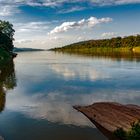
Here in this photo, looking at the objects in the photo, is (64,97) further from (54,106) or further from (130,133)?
(130,133)

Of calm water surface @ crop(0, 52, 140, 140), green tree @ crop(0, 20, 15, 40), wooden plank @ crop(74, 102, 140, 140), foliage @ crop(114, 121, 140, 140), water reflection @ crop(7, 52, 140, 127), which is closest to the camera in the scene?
foliage @ crop(114, 121, 140, 140)

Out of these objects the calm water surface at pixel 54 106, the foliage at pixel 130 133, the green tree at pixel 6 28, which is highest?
the green tree at pixel 6 28

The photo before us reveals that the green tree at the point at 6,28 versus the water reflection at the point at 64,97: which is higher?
the green tree at the point at 6,28

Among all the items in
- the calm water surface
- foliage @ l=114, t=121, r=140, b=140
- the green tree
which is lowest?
the calm water surface

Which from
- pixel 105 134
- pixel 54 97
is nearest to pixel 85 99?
pixel 54 97

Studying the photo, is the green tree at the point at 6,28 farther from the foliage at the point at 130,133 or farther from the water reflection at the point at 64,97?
the foliage at the point at 130,133

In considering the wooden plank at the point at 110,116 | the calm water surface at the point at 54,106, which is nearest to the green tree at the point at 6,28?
the calm water surface at the point at 54,106

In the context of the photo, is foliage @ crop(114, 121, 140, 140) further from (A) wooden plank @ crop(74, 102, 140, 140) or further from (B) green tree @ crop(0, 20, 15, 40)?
(B) green tree @ crop(0, 20, 15, 40)

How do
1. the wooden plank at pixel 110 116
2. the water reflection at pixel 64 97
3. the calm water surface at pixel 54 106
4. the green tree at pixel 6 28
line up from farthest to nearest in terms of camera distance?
the green tree at pixel 6 28
the water reflection at pixel 64 97
the calm water surface at pixel 54 106
the wooden plank at pixel 110 116

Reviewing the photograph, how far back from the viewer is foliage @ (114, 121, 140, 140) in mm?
22155

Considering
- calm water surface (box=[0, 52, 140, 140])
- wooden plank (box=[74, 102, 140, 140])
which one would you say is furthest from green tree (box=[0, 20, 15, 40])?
wooden plank (box=[74, 102, 140, 140])

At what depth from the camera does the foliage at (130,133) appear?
22.2m

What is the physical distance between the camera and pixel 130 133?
2270 cm

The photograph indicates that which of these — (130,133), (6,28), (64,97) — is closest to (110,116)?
(130,133)
